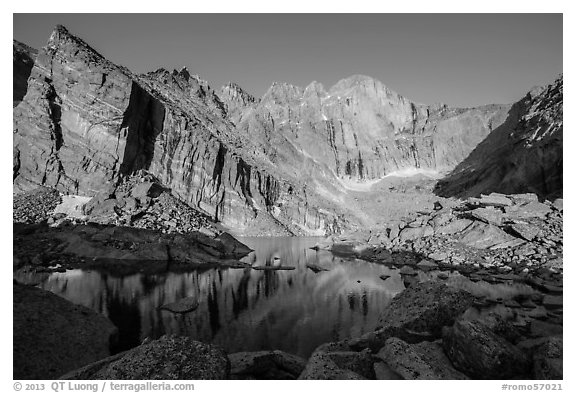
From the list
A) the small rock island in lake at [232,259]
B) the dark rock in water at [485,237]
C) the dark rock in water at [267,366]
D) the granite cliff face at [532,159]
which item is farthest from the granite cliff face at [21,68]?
the granite cliff face at [532,159]

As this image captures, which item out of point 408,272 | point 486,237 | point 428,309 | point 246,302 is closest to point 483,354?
point 428,309

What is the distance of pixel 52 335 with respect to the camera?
14.4m

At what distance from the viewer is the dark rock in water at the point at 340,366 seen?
8.62 m

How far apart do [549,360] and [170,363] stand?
9219 millimetres

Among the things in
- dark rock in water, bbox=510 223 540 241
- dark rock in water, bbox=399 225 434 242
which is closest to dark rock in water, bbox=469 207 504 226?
dark rock in water, bbox=510 223 540 241

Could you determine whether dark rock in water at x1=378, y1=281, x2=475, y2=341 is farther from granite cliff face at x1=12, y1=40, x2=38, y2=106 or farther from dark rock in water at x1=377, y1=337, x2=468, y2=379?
granite cliff face at x1=12, y1=40, x2=38, y2=106

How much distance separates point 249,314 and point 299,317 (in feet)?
10.6

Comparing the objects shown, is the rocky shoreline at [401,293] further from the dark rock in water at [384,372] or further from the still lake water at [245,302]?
the still lake water at [245,302]

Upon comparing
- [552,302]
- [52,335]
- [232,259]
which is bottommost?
[52,335]

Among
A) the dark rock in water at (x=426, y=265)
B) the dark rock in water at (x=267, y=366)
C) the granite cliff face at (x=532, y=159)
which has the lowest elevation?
the dark rock in water at (x=267, y=366)

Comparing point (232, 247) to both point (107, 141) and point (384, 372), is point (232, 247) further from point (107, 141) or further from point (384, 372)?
point (384, 372)

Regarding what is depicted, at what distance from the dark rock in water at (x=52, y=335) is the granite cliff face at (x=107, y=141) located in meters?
63.1

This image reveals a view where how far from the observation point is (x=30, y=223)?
178 feet
